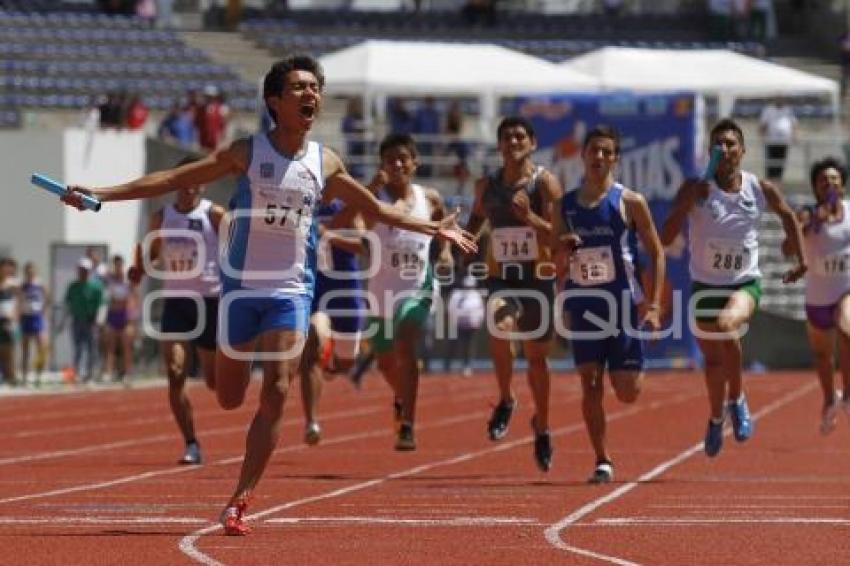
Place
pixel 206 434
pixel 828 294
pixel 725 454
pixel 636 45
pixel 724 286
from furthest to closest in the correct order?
1. pixel 636 45
2. pixel 206 434
3. pixel 828 294
4. pixel 725 454
5. pixel 724 286

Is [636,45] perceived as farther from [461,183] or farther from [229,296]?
[229,296]

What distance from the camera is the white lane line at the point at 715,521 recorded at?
39.3 feet

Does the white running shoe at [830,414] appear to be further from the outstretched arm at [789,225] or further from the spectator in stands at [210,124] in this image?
the spectator in stands at [210,124]

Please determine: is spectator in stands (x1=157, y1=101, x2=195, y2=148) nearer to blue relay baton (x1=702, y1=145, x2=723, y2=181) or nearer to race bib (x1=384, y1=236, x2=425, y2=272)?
race bib (x1=384, y1=236, x2=425, y2=272)

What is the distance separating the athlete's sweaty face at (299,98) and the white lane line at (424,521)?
1946 mm

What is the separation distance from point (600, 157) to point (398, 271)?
11.4 ft

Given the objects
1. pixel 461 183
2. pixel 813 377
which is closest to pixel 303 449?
pixel 813 377

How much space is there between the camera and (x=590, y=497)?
45.6 ft

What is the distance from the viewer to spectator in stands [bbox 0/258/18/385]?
104ft

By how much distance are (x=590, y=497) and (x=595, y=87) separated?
2578cm

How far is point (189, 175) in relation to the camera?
Answer: 38.5 feet

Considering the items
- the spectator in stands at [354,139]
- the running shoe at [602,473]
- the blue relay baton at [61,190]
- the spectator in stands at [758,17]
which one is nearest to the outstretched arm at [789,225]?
the running shoe at [602,473]

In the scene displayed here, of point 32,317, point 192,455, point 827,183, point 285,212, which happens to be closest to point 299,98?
point 285,212

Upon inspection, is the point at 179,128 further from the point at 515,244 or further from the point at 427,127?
the point at 515,244
